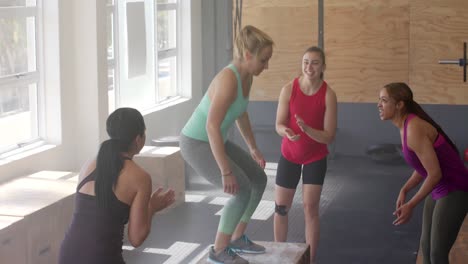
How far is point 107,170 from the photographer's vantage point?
286 cm

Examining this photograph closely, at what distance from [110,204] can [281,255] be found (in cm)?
145

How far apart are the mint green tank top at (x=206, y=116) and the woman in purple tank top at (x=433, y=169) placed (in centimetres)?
69

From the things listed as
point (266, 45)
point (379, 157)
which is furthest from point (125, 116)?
point (379, 157)

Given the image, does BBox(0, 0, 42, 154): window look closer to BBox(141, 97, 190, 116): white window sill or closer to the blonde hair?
BBox(141, 97, 190, 116): white window sill

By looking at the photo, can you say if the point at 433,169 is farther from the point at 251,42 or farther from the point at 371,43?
the point at 371,43

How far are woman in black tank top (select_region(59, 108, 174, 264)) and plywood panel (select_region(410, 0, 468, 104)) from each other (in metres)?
4.95

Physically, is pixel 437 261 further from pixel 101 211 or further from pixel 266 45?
pixel 101 211

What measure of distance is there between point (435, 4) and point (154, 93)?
8.90ft

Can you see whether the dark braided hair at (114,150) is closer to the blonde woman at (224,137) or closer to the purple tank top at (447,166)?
the blonde woman at (224,137)

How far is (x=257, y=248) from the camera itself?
414cm

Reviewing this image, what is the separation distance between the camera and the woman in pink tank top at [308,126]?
442cm

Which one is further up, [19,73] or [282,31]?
[282,31]

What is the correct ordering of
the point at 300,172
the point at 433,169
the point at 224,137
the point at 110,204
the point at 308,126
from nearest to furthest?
1. the point at 110,204
2. the point at 433,169
3. the point at 224,137
4. the point at 308,126
5. the point at 300,172

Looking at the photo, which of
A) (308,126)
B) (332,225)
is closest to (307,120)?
(308,126)
